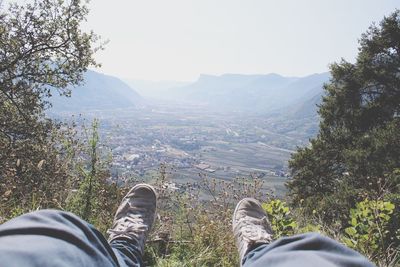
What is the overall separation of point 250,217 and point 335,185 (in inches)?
564

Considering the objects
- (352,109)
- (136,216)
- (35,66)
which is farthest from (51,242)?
(352,109)

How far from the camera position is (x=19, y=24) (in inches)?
406

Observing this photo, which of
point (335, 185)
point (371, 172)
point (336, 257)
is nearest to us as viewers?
point (336, 257)

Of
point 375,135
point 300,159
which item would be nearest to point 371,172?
point 375,135

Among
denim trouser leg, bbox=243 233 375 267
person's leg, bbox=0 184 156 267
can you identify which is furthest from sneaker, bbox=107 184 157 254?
denim trouser leg, bbox=243 233 375 267

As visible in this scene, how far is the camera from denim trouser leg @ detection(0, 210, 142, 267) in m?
1.31

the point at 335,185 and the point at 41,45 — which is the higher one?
the point at 41,45

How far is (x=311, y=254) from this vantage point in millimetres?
1567

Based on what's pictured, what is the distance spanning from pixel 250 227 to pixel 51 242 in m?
1.87

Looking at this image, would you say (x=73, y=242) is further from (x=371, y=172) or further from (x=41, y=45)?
(x=371, y=172)

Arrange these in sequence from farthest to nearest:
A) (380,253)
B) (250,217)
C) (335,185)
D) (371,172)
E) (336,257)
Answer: (335,185), (371,172), (250,217), (380,253), (336,257)

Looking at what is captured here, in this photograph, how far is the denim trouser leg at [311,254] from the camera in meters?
1.48

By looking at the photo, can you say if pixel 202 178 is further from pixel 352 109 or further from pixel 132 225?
pixel 352 109

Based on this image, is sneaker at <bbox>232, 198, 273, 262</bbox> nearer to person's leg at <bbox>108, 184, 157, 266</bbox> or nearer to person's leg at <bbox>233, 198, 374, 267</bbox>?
person's leg at <bbox>233, 198, 374, 267</bbox>
